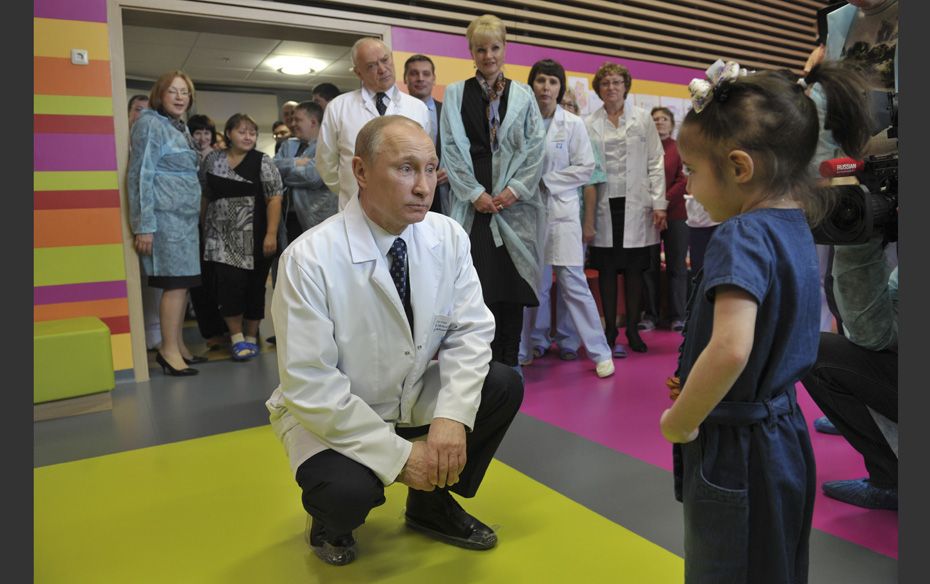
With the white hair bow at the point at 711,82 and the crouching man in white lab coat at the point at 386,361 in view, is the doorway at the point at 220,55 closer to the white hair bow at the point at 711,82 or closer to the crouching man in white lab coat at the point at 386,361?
the crouching man in white lab coat at the point at 386,361

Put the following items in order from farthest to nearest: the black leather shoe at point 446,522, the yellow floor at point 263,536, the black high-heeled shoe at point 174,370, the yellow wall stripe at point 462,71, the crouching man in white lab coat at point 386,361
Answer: the yellow wall stripe at point 462,71 < the black high-heeled shoe at point 174,370 < the black leather shoe at point 446,522 < the yellow floor at point 263,536 < the crouching man in white lab coat at point 386,361

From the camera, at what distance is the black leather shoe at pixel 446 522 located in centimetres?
184

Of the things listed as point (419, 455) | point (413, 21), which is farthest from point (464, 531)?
point (413, 21)

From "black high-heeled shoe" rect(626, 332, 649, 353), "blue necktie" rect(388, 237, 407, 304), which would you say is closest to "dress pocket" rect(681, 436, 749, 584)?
"blue necktie" rect(388, 237, 407, 304)

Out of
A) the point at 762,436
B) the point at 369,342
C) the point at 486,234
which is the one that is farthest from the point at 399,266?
the point at 486,234

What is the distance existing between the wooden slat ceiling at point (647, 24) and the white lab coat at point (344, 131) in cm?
164

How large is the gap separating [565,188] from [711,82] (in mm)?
2616

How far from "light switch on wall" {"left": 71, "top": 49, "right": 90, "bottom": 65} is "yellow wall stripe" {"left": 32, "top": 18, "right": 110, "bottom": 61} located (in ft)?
0.06

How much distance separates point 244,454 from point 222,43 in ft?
20.4

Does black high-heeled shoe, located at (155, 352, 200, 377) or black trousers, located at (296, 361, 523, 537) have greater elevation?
black trousers, located at (296, 361, 523, 537)

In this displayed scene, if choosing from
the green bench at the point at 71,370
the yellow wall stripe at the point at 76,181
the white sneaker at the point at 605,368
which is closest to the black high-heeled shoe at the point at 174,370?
the green bench at the point at 71,370

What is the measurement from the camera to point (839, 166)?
151 cm

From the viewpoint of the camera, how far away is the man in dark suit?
11.8 feet

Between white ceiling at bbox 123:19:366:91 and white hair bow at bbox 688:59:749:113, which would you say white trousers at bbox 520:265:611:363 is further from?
white ceiling at bbox 123:19:366:91
